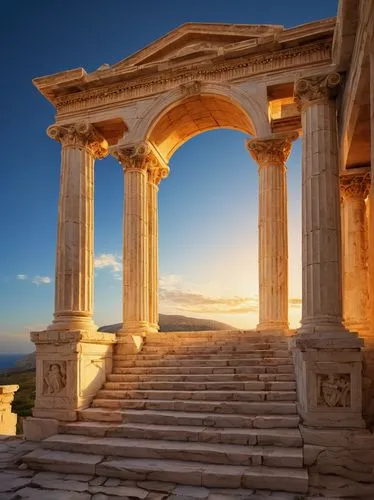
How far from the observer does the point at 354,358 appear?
9359 millimetres

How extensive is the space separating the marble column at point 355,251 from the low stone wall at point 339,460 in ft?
26.0

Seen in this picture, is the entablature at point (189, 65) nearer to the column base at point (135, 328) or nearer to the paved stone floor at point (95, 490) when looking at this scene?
the column base at point (135, 328)

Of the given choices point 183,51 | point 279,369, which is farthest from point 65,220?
point 279,369

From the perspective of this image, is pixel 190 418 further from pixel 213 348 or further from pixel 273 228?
pixel 273 228

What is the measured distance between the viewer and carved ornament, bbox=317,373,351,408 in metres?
9.37

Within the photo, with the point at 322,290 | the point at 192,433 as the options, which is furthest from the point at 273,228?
the point at 192,433

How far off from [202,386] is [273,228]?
18.1 ft

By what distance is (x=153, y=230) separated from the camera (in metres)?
16.6

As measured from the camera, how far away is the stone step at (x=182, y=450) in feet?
28.1

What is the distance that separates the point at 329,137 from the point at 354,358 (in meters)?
5.35

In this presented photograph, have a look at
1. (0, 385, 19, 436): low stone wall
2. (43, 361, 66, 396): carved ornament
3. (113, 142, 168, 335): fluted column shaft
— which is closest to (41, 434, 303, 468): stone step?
(43, 361, 66, 396): carved ornament

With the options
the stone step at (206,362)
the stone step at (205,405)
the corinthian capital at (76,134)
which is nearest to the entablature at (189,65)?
the corinthian capital at (76,134)

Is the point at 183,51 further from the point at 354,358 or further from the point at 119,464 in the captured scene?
the point at 119,464

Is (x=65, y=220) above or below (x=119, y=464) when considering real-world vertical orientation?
above
